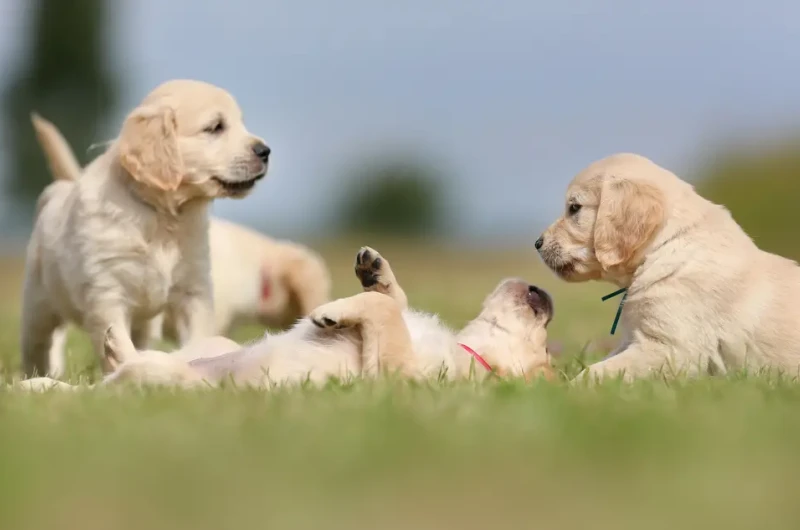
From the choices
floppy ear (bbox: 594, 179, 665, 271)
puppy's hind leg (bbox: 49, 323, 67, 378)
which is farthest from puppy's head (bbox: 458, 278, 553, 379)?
puppy's hind leg (bbox: 49, 323, 67, 378)

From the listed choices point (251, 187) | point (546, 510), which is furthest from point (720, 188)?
point (546, 510)

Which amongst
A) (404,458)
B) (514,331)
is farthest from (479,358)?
(404,458)

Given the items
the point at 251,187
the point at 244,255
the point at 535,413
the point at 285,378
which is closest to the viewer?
the point at 535,413

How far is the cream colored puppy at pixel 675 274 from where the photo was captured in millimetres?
3588

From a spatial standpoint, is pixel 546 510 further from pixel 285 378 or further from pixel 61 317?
pixel 61 317

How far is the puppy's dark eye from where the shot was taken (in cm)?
474

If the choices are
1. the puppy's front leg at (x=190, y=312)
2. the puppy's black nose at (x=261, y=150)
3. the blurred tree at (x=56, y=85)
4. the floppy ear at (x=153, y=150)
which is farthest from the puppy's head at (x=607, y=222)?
the blurred tree at (x=56, y=85)

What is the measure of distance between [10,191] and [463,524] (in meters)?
28.4

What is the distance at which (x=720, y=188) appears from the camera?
1656cm

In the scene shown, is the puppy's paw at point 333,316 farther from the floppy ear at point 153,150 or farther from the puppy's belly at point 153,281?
the floppy ear at point 153,150

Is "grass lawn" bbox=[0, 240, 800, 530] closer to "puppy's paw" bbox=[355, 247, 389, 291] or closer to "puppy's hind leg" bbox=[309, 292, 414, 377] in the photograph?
"puppy's hind leg" bbox=[309, 292, 414, 377]

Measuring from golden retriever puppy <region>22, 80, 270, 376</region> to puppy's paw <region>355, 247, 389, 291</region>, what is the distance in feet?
3.89

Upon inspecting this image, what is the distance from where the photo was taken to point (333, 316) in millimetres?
3291

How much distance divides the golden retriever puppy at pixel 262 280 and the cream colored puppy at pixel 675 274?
2411mm
